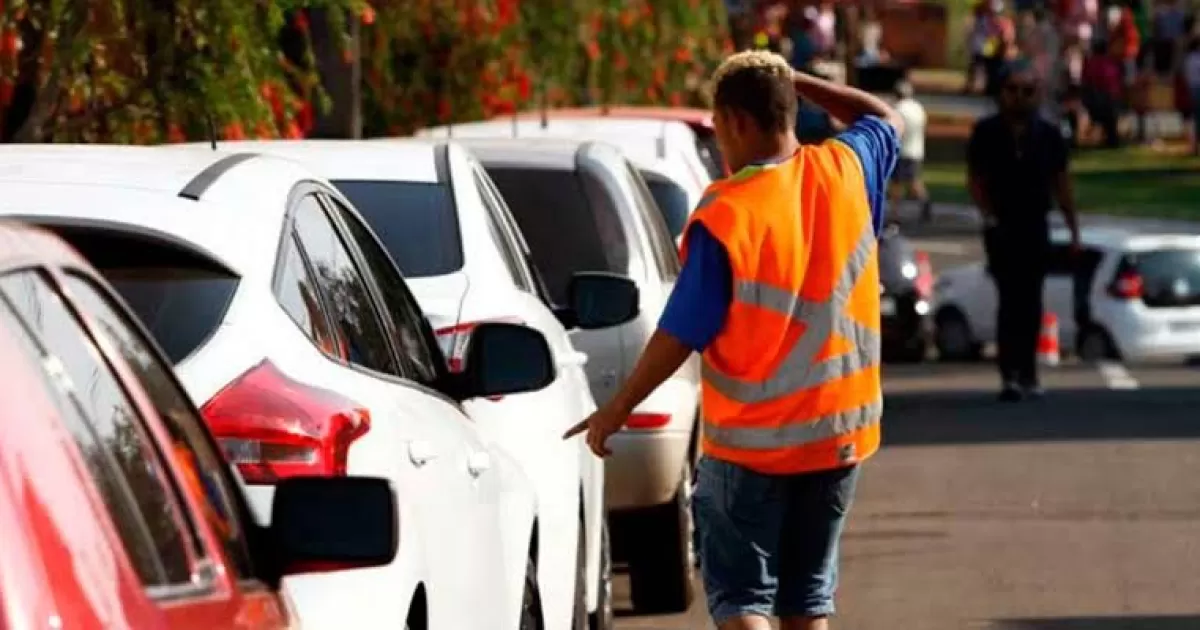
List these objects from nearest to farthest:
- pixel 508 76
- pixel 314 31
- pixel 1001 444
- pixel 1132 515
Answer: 1. pixel 1132 515
2. pixel 1001 444
3. pixel 314 31
4. pixel 508 76

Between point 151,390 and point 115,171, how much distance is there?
5.16 feet

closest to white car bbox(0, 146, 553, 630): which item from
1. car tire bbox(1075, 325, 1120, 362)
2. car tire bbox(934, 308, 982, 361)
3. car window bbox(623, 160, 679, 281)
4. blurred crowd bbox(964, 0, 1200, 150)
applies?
car window bbox(623, 160, 679, 281)

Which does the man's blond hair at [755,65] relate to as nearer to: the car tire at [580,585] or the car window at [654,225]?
the car tire at [580,585]

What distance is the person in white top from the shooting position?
44206mm

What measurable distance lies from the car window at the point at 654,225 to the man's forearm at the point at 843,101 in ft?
11.4

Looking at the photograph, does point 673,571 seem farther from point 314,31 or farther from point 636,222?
point 314,31

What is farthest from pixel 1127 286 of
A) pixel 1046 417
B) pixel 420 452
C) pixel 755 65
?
pixel 420 452

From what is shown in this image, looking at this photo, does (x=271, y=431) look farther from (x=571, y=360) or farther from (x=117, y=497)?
(x=571, y=360)

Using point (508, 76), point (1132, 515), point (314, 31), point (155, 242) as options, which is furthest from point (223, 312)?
point (508, 76)

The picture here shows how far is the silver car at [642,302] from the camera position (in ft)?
37.8

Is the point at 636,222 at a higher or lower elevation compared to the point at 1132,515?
higher

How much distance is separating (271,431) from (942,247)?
4095 centimetres

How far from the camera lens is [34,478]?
3539 mm

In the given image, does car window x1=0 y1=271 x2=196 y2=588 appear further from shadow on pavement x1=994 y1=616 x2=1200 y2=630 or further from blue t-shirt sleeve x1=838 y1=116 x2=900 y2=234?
shadow on pavement x1=994 y1=616 x2=1200 y2=630
